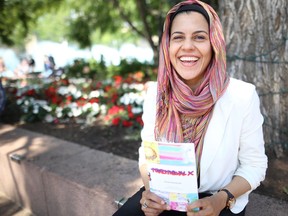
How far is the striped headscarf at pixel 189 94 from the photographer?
60.2 inches

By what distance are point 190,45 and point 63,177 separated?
159cm

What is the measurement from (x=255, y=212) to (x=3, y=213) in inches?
93.9

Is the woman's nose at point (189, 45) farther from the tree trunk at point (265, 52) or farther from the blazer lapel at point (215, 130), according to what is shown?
the tree trunk at point (265, 52)

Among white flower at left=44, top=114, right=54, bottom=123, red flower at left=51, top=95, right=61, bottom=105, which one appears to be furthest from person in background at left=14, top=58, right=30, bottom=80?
white flower at left=44, top=114, right=54, bottom=123

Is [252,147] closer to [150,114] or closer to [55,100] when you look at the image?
[150,114]

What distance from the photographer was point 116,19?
11508 mm

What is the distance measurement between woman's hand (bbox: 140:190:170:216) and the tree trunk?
1.42 meters

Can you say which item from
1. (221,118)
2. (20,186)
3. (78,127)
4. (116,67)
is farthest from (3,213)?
(116,67)

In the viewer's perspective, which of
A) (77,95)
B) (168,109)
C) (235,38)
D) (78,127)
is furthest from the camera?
(77,95)

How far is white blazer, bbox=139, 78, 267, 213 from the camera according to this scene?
1.53 meters

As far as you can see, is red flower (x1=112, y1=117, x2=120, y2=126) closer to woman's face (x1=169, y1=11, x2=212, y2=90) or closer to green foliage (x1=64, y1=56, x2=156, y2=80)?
woman's face (x1=169, y1=11, x2=212, y2=90)

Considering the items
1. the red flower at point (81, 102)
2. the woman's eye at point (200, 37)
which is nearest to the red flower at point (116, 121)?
the red flower at point (81, 102)

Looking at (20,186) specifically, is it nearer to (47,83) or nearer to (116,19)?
(47,83)

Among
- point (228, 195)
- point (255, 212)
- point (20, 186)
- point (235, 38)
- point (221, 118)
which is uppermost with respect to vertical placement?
point (235, 38)
